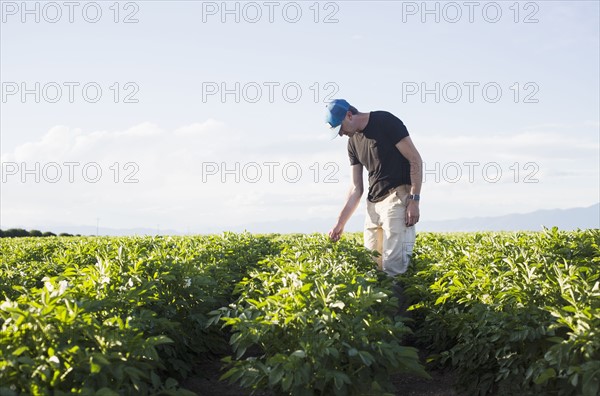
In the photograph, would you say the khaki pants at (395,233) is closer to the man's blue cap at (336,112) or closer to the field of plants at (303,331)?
the field of plants at (303,331)

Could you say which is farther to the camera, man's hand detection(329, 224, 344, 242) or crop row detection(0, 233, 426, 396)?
man's hand detection(329, 224, 344, 242)

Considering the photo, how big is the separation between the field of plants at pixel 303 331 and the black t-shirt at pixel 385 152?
4.53 feet

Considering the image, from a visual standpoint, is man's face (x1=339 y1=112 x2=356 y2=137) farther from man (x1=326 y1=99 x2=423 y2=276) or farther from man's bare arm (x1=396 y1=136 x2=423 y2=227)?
man's bare arm (x1=396 y1=136 x2=423 y2=227)

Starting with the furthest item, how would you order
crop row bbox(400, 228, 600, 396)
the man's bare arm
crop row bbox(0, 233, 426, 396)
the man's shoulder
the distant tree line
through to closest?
the distant tree line → the man's shoulder → the man's bare arm → crop row bbox(400, 228, 600, 396) → crop row bbox(0, 233, 426, 396)

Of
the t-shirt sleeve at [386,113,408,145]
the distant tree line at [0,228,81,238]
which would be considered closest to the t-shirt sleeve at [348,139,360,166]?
the t-shirt sleeve at [386,113,408,145]

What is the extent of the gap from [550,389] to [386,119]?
3.94 m

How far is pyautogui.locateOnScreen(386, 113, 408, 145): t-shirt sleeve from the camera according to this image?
7477 mm

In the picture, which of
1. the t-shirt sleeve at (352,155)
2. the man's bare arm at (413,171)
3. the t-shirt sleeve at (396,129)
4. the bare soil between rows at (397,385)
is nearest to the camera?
the bare soil between rows at (397,385)

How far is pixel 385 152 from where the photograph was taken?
7664mm

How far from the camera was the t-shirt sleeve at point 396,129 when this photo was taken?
7.48 m

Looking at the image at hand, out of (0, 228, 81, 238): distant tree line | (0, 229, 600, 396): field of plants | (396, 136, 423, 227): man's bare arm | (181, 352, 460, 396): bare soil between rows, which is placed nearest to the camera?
(0, 229, 600, 396): field of plants

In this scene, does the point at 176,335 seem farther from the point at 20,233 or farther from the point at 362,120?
the point at 20,233

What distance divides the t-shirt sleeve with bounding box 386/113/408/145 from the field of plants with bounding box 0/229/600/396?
169cm

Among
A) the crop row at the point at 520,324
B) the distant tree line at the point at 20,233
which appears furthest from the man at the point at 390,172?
the distant tree line at the point at 20,233
